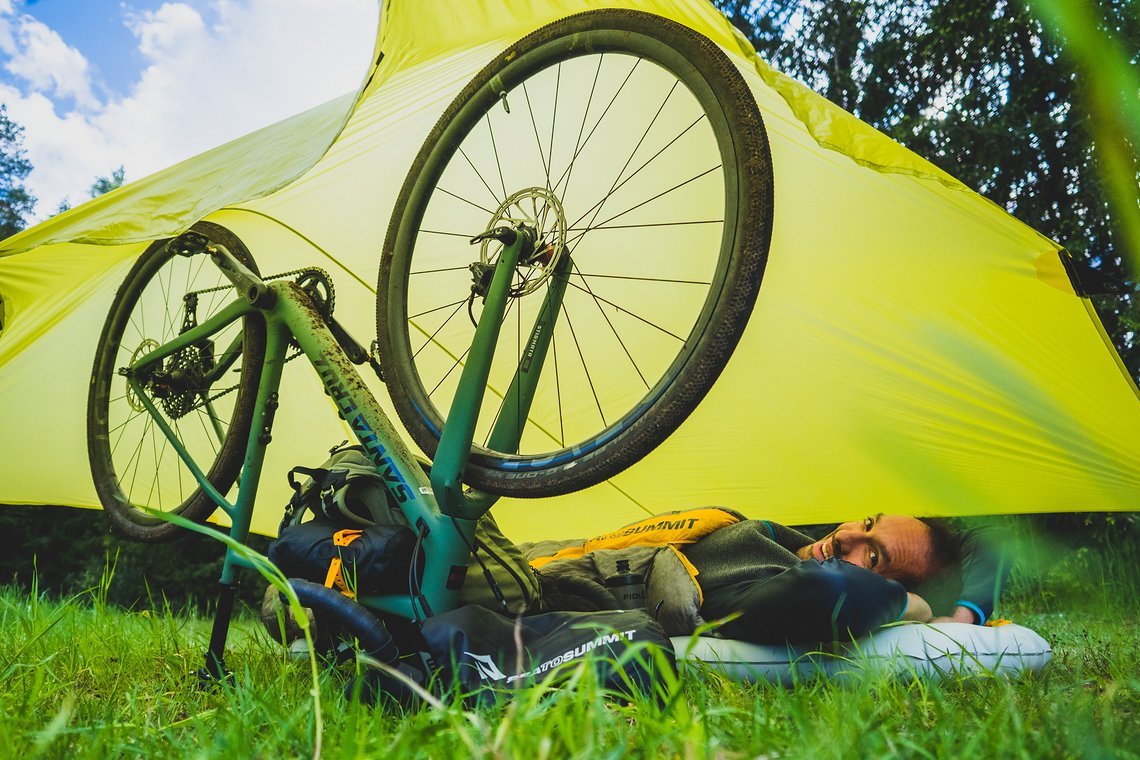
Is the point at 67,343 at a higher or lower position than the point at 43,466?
higher

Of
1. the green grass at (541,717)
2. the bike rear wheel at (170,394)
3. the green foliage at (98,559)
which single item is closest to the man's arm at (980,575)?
the green grass at (541,717)

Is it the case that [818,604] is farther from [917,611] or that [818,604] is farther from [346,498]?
[346,498]

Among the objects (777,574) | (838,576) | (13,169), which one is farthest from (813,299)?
(13,169)

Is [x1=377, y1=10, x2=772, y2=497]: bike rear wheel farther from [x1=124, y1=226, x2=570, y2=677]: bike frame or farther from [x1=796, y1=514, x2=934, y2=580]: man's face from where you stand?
[x1=796, y1=514, x2=934, y2=580]: man's face

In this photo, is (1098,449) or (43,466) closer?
(1098,449)

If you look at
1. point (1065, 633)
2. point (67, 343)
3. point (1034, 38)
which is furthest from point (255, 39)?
point (1034, 38)

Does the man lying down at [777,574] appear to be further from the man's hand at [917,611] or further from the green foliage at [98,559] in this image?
the green foliage at [98,559]

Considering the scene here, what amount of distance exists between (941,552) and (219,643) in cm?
169

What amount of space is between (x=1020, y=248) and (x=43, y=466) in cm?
367

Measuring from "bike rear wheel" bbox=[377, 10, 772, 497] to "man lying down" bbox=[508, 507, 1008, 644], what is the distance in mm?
381

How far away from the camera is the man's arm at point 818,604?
120cm

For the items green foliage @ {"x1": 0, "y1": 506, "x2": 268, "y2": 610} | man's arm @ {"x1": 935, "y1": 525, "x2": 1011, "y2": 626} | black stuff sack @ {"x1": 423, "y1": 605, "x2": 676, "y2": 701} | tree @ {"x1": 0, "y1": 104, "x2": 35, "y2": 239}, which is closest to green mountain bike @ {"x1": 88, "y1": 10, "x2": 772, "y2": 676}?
black stuff sack @ {"x1": 423, "y1": 605, "x2": 676, "y2": 701}

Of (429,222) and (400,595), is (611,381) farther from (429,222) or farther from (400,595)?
(400,595)

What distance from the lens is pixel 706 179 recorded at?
6.91ft
